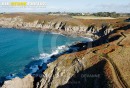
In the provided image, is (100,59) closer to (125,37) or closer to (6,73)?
(125,37)

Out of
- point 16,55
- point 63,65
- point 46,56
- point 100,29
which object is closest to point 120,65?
point 63,65

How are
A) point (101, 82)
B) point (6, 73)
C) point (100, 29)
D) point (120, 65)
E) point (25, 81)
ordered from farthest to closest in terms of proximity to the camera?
point (100, 29)
point (6, 73)
point (25, 81)
point (120, 65)
point (101, 82)

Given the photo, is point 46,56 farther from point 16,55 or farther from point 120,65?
point 120,65

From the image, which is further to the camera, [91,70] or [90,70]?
[90,70]

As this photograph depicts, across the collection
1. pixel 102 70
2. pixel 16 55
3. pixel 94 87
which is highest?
pixel 102 70

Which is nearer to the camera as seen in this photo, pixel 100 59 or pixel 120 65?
pixel 120 65

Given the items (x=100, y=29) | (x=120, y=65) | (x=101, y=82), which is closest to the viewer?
(x=101, y=82)

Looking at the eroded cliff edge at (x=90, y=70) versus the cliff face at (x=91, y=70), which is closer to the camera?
the cliff face at (x=91, y=70)

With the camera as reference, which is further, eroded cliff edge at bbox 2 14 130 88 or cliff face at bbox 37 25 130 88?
eroded cliff edge at bbox 2 14 130 88

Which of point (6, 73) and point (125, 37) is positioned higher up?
point (125, 37)
